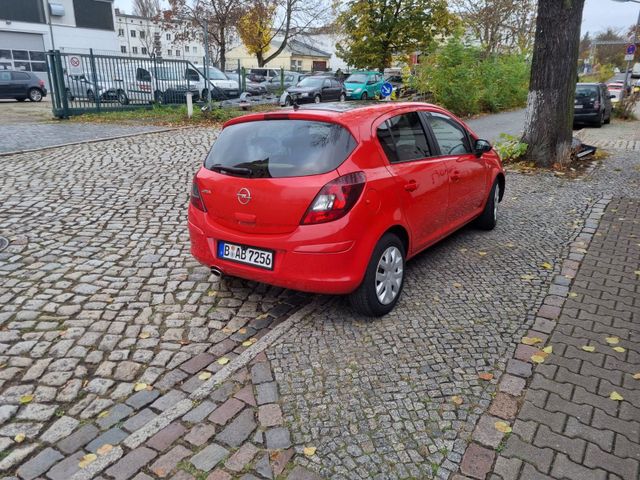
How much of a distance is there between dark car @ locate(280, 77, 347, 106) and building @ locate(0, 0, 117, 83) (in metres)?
19.5

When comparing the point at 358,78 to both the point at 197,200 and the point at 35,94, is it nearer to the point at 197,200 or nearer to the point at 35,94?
the point at 35,94

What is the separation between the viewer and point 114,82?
18094 mm

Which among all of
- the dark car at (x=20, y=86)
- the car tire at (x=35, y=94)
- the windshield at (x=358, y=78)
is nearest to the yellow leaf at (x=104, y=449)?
the windshield at (x=358, y=78)

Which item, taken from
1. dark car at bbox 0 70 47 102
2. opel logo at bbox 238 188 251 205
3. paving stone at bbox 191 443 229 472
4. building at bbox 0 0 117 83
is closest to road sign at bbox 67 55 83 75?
dark car at bbox 0 70 47 102

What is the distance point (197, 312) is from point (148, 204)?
348cm

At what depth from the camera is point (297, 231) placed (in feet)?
12.1

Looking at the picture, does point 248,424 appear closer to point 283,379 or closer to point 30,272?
point 283,379

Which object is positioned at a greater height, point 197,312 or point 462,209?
point 462,209

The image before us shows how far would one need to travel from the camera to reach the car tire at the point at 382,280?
12.7 feet

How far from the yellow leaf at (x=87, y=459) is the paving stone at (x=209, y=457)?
1.68ft

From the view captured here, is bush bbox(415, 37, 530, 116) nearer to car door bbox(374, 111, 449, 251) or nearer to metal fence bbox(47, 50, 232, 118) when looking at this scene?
metal fence bbox(47, 50, 232, 118)

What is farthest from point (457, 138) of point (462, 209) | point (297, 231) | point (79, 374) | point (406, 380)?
point (79, 374)

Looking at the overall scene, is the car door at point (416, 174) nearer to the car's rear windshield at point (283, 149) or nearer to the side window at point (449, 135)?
the side window at point (449, 135)

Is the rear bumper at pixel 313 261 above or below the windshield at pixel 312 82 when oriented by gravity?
below
